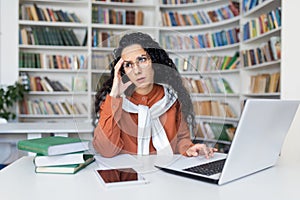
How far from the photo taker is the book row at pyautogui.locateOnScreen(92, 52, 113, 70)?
3.25 ft

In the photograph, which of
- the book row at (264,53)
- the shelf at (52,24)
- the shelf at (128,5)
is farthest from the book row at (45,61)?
the book row at (264,53)

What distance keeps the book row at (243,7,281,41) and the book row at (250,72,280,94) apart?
0.44m

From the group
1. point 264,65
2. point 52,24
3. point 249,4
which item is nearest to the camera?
point 264,65

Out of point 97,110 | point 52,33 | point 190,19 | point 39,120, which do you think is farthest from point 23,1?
point 97,110

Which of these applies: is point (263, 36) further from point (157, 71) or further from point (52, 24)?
point (157, 71)

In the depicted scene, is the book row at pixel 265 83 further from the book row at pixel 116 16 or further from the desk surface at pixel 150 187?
the desk surface at pixel 150 187

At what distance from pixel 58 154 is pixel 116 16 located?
3.74m

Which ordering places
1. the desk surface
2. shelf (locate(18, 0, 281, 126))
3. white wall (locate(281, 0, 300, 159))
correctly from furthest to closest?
shelf (locate(18, 0, 281, 126))
white wall (locate(281, 0, 300, 159))
the desk surface

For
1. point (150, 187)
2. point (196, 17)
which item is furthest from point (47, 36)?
point (150, 187)

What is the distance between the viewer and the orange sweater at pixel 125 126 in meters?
1.03

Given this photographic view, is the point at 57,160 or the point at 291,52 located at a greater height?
the point at 291,52

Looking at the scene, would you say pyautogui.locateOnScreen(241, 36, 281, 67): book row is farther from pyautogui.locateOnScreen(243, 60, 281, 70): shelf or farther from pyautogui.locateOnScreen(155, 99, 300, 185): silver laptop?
pyautogui.locateOnScreen(155, 99, 300, 185): silver laptop

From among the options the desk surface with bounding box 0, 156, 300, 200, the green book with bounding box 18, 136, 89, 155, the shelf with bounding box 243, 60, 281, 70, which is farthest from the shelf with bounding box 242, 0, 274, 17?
the green book with bounding box 18, 136, 89, 155

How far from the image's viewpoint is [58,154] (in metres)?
0.97
